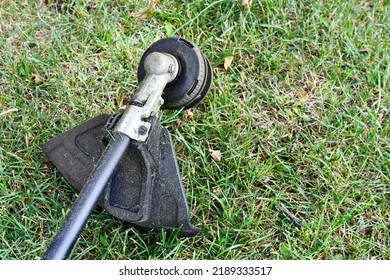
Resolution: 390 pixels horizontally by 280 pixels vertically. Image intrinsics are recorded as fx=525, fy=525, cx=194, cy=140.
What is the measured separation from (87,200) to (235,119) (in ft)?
3.46

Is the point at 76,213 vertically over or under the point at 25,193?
over

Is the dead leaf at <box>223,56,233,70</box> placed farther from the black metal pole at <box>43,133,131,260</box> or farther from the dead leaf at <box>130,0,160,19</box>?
the black metal pole at <box>43,133,131,260</box>

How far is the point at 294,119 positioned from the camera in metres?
2.95

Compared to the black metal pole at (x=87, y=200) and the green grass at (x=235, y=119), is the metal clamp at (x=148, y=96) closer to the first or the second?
the black metal pole at (x=87, y=200)

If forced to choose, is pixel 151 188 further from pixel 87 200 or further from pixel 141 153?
pixel 87 200

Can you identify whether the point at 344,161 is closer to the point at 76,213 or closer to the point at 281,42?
the point at 281,42

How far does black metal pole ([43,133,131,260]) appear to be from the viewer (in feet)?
6.82

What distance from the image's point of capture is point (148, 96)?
2.47 metres

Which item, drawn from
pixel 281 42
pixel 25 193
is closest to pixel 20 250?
pixel 25 193

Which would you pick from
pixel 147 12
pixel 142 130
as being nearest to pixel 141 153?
pixel 142 130

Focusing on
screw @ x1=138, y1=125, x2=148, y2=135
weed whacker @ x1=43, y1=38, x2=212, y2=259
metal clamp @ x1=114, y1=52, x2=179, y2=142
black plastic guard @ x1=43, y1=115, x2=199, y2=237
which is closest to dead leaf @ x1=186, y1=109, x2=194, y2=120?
weed whacker @ x1=43, y1=38, x2=212, y2=259

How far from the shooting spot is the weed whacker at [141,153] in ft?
7.57

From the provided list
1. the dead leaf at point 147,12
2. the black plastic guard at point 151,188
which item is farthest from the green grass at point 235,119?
the black plastic guard at point 151,188

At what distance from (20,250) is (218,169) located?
3.49 ft
